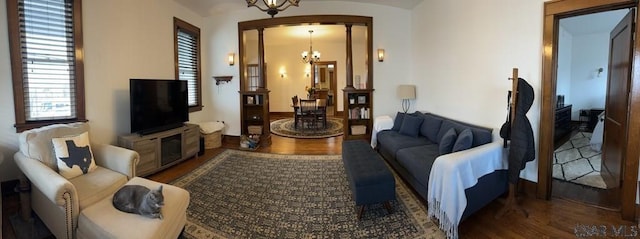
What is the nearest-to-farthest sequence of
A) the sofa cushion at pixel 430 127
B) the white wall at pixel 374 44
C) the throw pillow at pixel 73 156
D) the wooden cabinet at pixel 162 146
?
the throw pillow at pixel 73 156 → the wooden cabinet at pixel 162 146 → the sofa cushion at pixel 430 127 → the white wall at pixel 374 44

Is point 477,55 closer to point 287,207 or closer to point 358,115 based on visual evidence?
point 358,115

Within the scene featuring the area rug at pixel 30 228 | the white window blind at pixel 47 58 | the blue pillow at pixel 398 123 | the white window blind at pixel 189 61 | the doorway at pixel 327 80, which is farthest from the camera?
the doorway at pixel 327 80

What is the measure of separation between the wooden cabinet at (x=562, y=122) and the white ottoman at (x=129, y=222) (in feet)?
21.5

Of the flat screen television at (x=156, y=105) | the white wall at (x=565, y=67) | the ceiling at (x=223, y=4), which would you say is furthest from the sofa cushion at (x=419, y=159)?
the white wall at (x=565, y=67)

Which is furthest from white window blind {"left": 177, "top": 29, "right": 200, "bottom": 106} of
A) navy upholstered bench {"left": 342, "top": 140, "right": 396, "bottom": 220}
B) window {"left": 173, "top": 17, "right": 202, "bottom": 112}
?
navy upholstered bench {"left": 342, "top": 140, "right": 396, "bottom": 220}

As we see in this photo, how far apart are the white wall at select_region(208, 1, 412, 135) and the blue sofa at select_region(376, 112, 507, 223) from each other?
1.42m

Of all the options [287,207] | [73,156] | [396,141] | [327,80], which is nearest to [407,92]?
[396,141]

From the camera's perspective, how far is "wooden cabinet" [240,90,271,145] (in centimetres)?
588

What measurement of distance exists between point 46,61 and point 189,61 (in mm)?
2503

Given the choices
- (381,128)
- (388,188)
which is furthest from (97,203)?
(381,128)

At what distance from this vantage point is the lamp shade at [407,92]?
18.1 feet

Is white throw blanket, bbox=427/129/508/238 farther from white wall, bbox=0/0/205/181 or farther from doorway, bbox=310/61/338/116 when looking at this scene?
doorway, bbox=310/61/338/116

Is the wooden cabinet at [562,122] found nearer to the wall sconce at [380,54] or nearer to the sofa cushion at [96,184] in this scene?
the wall sconce at [380,54]

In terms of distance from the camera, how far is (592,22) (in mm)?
5570
